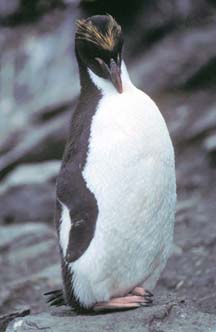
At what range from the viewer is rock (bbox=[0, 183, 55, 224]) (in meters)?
8.99

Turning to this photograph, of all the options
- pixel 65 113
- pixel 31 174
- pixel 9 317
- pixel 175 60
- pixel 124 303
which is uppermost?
pixel 124 303

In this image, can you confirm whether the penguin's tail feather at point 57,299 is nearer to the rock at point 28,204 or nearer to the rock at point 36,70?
the rock at point 28,204

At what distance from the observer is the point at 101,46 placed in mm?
4148

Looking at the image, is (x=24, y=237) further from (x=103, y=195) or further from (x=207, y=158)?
(x=103, y=195)

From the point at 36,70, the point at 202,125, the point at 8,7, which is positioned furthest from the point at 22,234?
the point at 8,7

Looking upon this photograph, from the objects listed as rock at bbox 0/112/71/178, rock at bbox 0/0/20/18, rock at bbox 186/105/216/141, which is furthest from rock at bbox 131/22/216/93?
rock at bbox 0/0/20/18

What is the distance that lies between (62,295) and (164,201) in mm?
766

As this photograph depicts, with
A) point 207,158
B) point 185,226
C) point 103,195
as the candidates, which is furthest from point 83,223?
point 207,158

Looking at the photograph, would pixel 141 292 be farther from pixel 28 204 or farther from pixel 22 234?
pixel 28 204

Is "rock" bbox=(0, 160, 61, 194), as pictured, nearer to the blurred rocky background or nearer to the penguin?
the blurred rocky background

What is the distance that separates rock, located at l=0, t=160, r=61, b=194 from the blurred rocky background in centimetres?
1

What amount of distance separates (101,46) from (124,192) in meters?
0.70

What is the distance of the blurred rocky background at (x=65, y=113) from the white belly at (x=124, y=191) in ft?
6.64

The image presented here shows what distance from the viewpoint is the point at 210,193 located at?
8.33m
